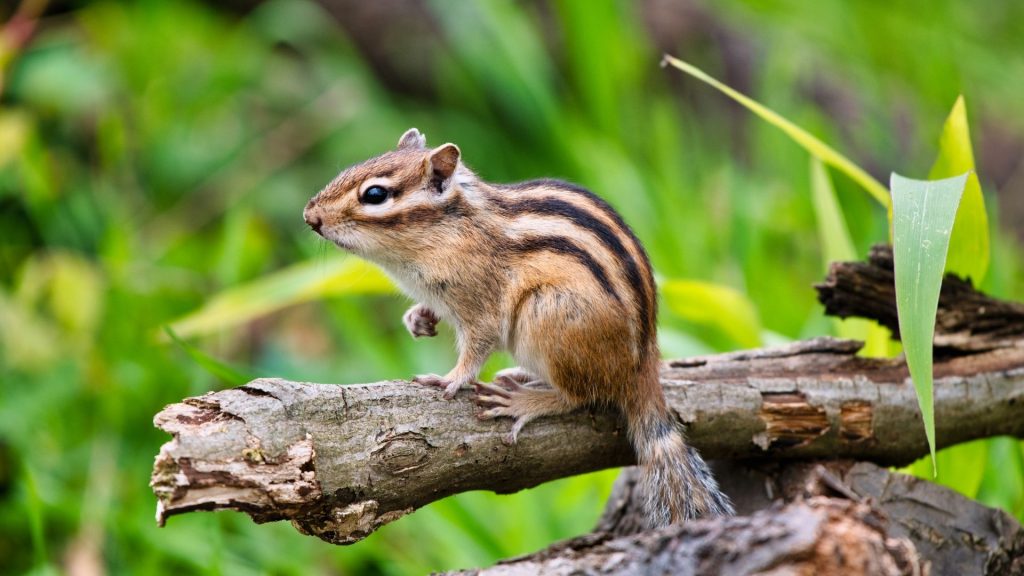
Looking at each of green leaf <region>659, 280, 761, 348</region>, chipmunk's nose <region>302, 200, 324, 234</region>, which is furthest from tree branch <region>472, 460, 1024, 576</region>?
chipmunk's nose <region>302, 200, 324, 234</region>

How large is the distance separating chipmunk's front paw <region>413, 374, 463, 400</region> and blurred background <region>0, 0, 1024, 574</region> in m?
0.66

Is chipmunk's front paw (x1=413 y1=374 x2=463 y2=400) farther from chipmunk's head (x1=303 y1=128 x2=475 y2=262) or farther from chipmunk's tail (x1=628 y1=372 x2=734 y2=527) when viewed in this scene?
chipmunk's head (x1=303 y1=128 x2=475 y2=262)

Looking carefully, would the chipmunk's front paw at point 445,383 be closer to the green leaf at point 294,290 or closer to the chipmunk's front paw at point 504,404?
the chipmunk's front paw at point 504,404

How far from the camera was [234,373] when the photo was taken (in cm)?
282

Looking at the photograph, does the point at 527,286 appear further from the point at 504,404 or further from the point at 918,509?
the point at 918,509

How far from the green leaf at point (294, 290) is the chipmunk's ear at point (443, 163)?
54 centimetres

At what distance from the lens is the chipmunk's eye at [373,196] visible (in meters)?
2.85

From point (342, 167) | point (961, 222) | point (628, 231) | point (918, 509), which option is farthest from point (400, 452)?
point (342, 167)

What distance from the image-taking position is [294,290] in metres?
3.63

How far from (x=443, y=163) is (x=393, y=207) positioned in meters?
0.17

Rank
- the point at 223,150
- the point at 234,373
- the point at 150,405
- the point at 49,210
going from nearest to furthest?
the point at 234,373, the point at 150,405, the point at 49,210, the point at 223,150

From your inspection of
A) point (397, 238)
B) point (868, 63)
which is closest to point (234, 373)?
point (397, 238)

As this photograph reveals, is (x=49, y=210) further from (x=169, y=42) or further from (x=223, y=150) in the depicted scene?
(x=169, y=42)

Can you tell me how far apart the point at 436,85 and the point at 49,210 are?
2655 mm
